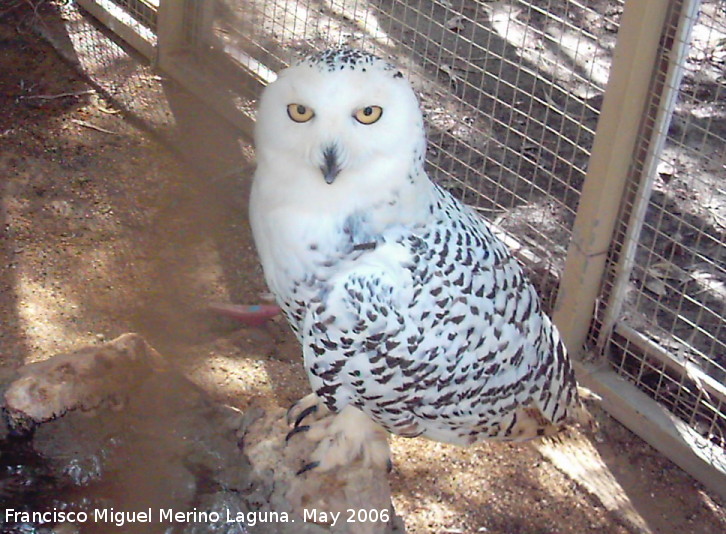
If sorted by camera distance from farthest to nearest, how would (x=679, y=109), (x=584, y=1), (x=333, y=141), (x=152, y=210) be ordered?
(x=584, y=1) < (x=679, y=109) < (x=152, y=210) < (x=333, y=141)

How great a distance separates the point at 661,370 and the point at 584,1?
2318 millimetres

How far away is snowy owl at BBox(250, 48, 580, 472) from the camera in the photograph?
87.4 inches

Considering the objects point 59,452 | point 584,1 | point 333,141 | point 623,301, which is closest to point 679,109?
point 584,1

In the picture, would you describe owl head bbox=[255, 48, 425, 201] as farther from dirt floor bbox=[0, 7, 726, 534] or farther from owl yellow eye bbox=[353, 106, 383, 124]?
dirt floor bbox=[0, 7, 726, 534]

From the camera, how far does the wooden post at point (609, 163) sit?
2.90 m

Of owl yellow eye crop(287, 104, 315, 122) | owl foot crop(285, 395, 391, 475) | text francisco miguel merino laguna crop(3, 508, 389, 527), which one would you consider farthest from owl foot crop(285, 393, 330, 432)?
owl yellow eye crop(287, 104, 315, 122)

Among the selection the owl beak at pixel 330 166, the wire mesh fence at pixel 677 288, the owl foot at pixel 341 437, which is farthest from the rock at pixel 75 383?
the wire mesh fence at pixel 677 288

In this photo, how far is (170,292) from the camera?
3.62 meters

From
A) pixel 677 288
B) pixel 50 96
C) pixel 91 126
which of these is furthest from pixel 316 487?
pixel 50 96

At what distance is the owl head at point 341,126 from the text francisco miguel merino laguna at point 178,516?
0.81 meters

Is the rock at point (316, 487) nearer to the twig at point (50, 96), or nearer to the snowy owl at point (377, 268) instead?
the snowy owl at point (377, 268)

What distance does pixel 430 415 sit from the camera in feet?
8.67

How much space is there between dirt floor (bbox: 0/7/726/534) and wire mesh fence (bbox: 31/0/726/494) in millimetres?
271

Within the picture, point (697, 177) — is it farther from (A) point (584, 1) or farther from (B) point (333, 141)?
(B) point (333, 141)
